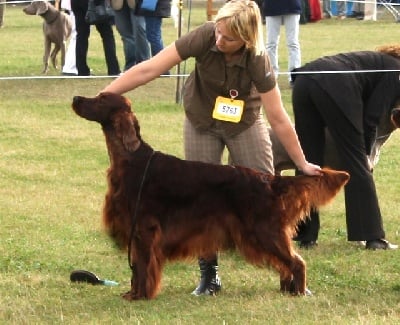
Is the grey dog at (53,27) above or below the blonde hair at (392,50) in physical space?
below

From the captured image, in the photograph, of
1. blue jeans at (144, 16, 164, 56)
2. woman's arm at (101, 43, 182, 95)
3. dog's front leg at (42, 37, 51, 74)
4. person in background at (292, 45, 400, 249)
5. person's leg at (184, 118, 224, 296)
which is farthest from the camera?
dog's front leg at (42, 37, 51, 74)

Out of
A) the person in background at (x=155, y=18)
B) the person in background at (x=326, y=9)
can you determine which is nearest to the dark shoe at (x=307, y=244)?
the person in background at (x=155, y=18)

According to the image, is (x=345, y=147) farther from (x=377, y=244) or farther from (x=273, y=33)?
(x=273, y=33)

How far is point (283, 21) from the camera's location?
1371cm

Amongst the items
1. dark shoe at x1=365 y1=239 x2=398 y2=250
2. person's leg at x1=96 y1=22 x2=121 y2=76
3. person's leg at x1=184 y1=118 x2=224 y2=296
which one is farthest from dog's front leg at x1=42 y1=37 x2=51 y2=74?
person's leg at x1=184 y1=118 x2=224 y2=296

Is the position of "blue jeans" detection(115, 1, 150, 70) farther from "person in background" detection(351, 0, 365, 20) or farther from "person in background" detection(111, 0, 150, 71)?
"person in background" detection(351, 0, 365, 20)

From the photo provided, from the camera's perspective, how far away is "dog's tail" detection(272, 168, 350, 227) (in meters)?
5.38

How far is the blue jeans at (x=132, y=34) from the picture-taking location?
44.5 ft

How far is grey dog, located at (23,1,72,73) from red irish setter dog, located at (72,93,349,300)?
1066cm

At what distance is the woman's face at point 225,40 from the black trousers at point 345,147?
58.5 inches

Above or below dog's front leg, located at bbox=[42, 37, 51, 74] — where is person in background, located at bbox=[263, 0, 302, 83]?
above

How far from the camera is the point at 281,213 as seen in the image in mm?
5379

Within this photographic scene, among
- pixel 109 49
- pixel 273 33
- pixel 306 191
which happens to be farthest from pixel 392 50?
pixel 109 49

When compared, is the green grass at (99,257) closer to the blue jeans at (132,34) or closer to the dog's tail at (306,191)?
the dog's tail at (306,191)
